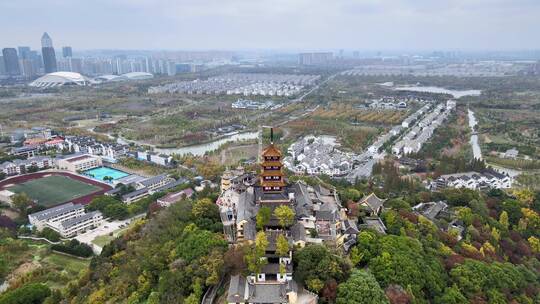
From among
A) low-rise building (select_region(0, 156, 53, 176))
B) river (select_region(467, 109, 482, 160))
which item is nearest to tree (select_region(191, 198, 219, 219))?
low-rise building (select_region(0, 156, 53, 176))

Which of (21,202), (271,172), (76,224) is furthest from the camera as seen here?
(21,202)

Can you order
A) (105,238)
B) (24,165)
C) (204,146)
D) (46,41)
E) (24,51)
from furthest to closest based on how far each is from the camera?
1. (24,51)
2. (46,41)
3. (204,146)
4. (24,165)
5. (105,238)

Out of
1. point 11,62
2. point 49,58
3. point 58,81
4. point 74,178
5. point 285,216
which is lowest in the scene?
point 74,178

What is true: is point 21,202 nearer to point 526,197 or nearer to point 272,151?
point 272,151

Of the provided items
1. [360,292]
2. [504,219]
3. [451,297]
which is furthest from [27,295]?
[504,219]

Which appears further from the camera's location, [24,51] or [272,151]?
[24,51]

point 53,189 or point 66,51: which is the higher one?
point 66,51

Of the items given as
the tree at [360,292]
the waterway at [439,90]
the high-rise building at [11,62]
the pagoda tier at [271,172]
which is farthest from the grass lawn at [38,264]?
the high-rise building at [11,62]
